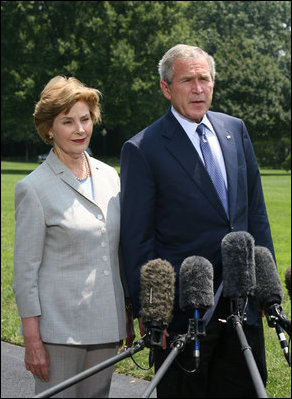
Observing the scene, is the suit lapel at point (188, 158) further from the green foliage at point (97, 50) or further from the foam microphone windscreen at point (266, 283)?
the green foliage at point (97, 50)

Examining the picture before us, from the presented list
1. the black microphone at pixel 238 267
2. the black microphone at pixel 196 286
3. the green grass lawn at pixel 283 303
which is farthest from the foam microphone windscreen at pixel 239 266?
the green grass lawn at pixel 283 303

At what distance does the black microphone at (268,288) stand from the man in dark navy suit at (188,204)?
0.63 feet

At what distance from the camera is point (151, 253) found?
281 cm

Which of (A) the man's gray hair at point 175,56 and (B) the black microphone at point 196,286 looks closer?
(B) the black microphone at point 196,286

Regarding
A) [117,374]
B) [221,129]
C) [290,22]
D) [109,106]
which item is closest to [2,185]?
[109,106]

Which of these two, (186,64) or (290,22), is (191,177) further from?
(290,22)

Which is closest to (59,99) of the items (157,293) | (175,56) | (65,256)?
(175,56)

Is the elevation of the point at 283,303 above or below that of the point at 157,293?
below

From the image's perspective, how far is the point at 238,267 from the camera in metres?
2.61

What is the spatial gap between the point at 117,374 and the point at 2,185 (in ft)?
71.3

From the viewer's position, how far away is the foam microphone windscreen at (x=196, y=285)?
2.51 meters

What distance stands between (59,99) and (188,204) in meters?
0.71

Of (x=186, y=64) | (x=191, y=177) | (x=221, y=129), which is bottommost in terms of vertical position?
(x=191, y=177)

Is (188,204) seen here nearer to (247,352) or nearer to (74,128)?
(74,128)
